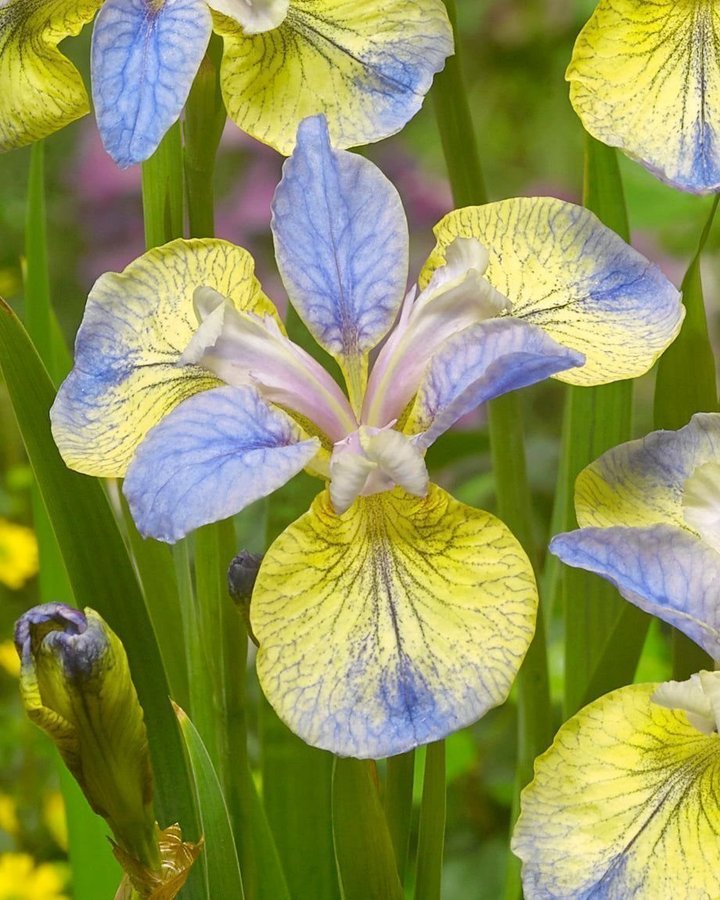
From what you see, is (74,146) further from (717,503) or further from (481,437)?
(717,503)

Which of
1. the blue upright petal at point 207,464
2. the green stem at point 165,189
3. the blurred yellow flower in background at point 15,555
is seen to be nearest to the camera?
the blue upright petal at point 207,464

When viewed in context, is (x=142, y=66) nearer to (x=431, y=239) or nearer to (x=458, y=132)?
(x=458, y=132)

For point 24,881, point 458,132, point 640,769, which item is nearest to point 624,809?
point 640,769

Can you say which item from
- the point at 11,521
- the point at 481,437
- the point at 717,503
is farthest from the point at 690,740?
the point at 11,521

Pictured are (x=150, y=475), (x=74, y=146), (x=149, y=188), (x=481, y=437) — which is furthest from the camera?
(x=74, y=146)

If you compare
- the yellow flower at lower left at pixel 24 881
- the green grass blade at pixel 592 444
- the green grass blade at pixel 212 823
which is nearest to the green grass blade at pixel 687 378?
the green grass blade at pixel 592 444

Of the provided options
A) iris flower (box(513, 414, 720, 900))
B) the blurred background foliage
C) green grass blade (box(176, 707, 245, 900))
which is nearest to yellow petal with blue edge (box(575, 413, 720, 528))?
A: iris flower (box(513, 414, 720, 900))

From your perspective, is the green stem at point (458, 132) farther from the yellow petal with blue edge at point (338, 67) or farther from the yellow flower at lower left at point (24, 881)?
the yellow flower at lower left at point (24, 881)

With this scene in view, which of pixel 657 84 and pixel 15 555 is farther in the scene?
pixel 15 555
